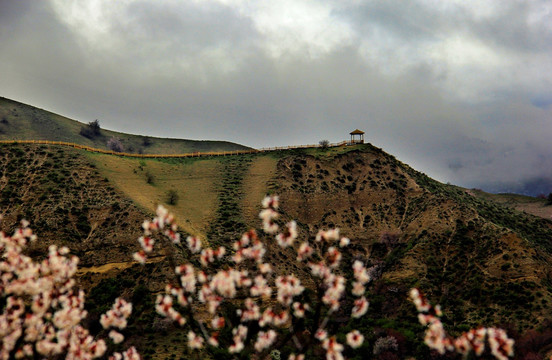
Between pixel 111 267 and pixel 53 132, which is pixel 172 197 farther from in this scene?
pixel 53 132

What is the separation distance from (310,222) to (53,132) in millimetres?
107713

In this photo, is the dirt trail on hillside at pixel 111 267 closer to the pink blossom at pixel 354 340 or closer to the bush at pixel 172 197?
the bush at pixel 172 197

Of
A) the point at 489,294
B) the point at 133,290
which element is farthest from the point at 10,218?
the point at 489,294

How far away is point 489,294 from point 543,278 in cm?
816

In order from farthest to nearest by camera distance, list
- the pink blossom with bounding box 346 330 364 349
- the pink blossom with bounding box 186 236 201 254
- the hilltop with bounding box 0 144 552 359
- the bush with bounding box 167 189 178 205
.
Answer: the bush with bounding box 167 189 178 205 < the hilltop with bounding box 0 144 552 359 < the pink blossom with bounding box 186 236 201 254 < the pink blossom with bounding box 346 330 364 349

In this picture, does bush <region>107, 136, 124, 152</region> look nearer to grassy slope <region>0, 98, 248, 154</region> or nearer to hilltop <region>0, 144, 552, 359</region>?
grassy slope <region>0, 98, 248, 154</region>

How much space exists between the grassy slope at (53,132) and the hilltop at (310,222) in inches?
2485

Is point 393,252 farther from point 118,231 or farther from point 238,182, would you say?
point 118,231

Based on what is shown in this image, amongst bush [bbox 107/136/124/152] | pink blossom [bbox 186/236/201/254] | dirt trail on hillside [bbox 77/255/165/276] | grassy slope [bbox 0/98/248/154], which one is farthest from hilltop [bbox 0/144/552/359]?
bush [bbox 107/136/124/152]

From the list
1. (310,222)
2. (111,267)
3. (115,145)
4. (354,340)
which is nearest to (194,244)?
(354,340)

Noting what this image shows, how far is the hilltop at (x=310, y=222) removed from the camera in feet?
177

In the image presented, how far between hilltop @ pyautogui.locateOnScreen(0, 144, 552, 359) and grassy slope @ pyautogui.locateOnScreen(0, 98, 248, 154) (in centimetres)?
6312

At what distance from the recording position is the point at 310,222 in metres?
80.1

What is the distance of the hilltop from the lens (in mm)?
53844
